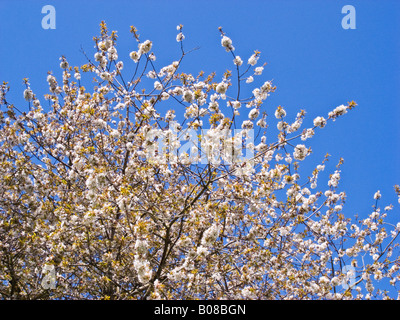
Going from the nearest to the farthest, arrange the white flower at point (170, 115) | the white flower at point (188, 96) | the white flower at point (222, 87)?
the white flower at point (222, 87) → the white flower at point (188, 96) → the white flower at point (170, 115)

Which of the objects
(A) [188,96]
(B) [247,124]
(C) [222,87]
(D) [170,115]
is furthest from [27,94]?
(B) [247,124]

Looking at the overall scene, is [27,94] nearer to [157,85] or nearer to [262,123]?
[157,85]

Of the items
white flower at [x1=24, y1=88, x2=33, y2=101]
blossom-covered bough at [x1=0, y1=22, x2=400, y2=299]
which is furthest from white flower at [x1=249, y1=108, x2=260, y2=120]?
white flower at [x1=24, y1=88, x2=33, y2=101]

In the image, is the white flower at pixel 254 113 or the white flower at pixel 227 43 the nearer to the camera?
the white flower at pixel 227 43

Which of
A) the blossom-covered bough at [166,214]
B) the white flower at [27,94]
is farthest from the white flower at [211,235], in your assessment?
the white flower at [27,94]

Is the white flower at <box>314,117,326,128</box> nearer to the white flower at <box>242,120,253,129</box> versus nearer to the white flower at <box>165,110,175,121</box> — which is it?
the white flower at <box>242,120,253,129</box>

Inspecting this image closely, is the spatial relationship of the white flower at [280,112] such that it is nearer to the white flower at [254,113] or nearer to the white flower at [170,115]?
the white flower at [254,113]

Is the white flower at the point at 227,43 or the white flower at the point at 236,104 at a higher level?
the white flower at the point at 227,43

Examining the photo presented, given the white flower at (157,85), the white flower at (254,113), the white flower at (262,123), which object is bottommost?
the white flower at (262,123)
